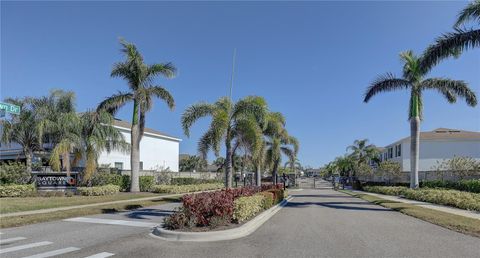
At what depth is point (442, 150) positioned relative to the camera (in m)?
53.3

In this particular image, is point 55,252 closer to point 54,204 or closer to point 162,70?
point 54,204

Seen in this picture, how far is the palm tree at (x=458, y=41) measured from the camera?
61.7ft

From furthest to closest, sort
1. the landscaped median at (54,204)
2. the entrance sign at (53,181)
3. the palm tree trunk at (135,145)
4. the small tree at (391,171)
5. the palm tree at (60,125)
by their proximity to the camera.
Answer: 1. the small tree at (391,171)
2. the palm tree trunk at (135,145)
3. the palm tree at (60,125)
4. the entrance sign at (53,181)
5. the landscaped median at (54,204)

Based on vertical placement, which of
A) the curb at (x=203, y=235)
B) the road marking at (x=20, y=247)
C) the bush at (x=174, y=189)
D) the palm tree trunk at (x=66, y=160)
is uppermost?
the palm tree trunk at (x=66, y=160)

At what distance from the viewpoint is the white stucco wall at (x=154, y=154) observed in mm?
47438

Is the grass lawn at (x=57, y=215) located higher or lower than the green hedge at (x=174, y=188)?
higher

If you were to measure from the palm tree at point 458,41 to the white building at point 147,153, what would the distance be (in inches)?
1214

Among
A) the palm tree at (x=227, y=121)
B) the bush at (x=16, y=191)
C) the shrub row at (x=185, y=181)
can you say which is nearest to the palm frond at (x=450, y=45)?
the palm tree at (x=227, y=121)

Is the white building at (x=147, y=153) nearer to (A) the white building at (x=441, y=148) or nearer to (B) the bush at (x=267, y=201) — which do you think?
(B) the bush at (x=267, y=201)

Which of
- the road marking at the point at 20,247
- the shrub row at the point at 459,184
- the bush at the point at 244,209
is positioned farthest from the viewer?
the shrub row at the point at 459,184

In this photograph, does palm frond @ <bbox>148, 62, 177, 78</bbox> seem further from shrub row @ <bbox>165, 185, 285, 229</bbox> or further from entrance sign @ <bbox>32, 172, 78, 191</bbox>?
shrub row @ <bbox>165, 185, 285, 229</bbox>

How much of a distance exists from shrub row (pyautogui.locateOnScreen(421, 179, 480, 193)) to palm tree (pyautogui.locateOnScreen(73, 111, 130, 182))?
2478cm

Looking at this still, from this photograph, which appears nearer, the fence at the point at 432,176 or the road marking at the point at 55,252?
the road marking at the point at 55,252

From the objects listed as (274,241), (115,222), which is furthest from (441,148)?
(274,241)
